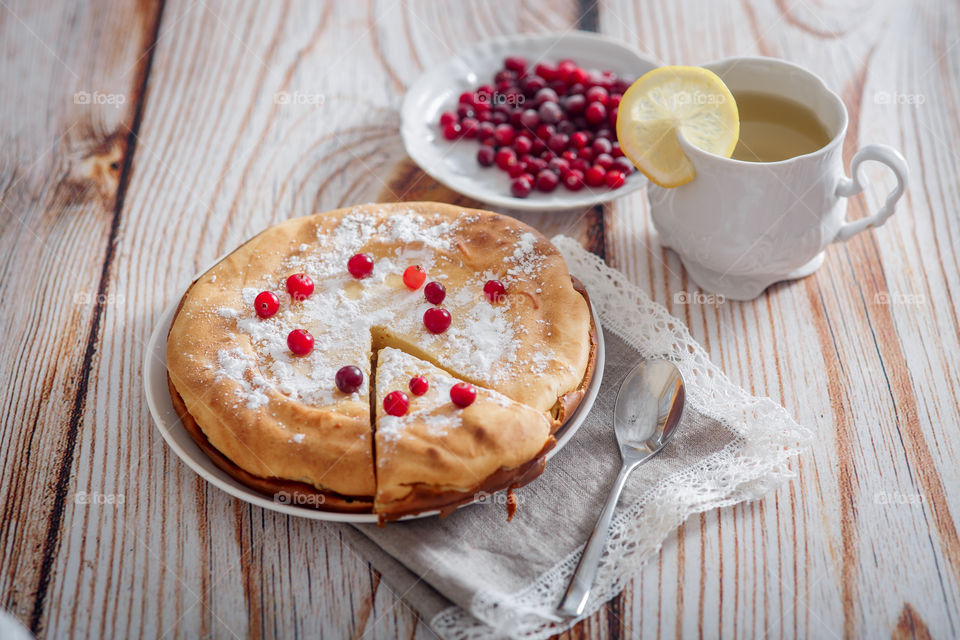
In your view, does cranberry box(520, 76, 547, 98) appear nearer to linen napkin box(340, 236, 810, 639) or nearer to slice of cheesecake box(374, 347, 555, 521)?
linen napkin box(340, 236, 810, 639)

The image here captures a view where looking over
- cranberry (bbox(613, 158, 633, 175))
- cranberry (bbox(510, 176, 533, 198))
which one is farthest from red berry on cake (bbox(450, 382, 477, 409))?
cranberry (bbox(613, 158, 633, 175))

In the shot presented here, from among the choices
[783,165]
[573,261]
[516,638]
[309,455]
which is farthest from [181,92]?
[516,638]

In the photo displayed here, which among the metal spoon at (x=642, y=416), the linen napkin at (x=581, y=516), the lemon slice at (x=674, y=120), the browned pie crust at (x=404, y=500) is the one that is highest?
the lemon slice at (x=674, y=120)

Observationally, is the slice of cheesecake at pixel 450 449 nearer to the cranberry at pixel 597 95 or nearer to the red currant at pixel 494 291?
the red currant at pixel 494 291

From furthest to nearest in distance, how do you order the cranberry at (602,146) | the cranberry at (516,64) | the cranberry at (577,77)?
the cranberry at (516,64) → the cranberry at (577,77) → the cranberry at (602,146)

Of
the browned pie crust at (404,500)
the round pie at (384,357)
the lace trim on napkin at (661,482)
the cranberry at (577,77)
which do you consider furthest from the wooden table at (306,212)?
the cranberry at (577,77)

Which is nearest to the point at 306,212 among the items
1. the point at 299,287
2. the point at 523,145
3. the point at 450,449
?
the point at 299,287
